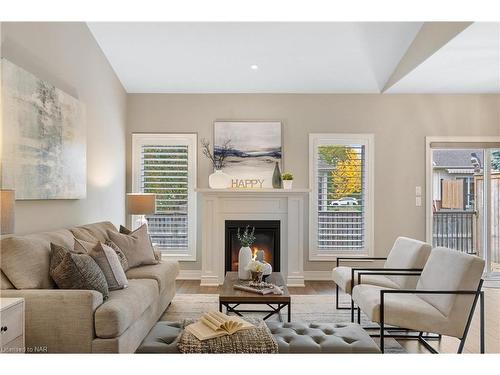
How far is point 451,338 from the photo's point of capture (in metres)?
3.90

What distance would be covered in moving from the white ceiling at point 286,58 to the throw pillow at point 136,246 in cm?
237

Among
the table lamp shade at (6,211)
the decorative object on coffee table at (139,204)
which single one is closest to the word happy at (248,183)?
the decorative object on coffee table at (139,204)

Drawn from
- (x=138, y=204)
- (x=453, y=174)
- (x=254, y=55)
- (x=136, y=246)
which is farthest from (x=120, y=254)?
(x=453, y=174)

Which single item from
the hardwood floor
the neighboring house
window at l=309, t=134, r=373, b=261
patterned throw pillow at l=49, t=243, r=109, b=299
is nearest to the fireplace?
the hardwood floor

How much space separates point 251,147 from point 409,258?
308 cm

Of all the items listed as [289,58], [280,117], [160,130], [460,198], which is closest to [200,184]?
[160,130]

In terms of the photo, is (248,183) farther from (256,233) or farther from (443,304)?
(443,304)

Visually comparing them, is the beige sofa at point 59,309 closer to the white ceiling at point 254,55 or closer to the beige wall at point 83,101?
the beige wall at point 83,101

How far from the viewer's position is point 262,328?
2.82 metres

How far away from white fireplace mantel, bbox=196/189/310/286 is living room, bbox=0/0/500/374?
3 cm

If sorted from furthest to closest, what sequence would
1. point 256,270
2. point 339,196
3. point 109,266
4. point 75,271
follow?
point 339,196
point 256,270
point 109,266
point 75,271

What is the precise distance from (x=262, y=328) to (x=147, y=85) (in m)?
4.66

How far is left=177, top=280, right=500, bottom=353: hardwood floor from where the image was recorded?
3672mm
